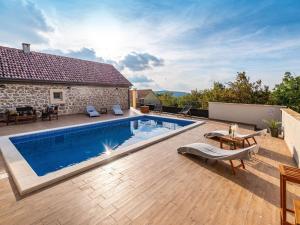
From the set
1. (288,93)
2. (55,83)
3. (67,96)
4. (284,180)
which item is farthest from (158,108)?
(284,180)

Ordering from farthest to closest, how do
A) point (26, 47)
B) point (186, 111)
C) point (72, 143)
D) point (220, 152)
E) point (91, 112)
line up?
point (186, 111), point (91, 112), point (26, 47), point (72, 143), point (220, 152)

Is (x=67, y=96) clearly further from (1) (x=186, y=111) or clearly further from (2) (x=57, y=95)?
(1) (x=186, y=111)

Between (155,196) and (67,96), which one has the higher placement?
(67,96)

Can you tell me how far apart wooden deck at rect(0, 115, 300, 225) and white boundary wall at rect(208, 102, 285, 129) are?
6.06 m

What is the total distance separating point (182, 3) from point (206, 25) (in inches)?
93.4

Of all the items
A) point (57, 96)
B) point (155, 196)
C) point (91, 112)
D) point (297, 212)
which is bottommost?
point (155, 196)

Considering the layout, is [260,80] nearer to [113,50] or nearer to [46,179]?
[113,50]

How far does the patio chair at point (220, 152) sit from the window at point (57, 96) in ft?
35.0

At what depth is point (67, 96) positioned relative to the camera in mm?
12891

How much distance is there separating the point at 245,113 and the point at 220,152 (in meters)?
7.22

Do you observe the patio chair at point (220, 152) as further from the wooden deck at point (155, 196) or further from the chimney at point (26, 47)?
the chimney at point (26, 47)

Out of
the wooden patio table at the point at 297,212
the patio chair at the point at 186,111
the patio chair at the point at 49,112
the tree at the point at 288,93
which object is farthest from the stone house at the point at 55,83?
the wooden patio table at the point at 297,212

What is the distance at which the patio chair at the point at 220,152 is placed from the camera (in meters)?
4.12

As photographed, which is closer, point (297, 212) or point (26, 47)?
point (297, 212)
